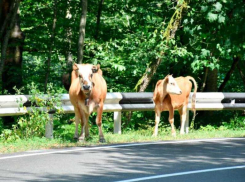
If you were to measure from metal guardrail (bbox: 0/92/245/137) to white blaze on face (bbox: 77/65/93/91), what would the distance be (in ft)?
5.78

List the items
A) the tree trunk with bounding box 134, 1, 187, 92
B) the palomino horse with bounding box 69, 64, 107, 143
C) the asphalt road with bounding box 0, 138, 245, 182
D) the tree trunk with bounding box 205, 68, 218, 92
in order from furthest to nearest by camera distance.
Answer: the tree trunk with bounding box 205, 68, 218, 92, the tree trunk with bounding box 134, 1, 187, 92, the palomino horse with bounding box 69, 64, 107, 143, the asphalt road with bounding box 0, 138, 245, 182

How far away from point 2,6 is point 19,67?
1852 millimetres

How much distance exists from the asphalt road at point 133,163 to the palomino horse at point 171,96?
217 cm

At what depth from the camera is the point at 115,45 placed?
861 inches

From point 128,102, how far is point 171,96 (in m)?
1.40

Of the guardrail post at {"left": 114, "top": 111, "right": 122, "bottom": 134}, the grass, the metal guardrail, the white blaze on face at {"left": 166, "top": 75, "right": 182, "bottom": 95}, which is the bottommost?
the grass

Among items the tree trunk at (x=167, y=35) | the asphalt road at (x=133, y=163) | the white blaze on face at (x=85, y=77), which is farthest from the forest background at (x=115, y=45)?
the asphalt road at (x=133, y=163)

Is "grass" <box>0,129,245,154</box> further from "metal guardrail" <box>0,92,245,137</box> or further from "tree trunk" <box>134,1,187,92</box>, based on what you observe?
"tree trunk" <box>134,1,187,92</box>

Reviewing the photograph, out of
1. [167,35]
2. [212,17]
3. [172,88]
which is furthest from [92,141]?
[167,35]

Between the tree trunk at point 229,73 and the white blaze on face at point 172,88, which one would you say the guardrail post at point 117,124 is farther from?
the tree trunk at point 229,73

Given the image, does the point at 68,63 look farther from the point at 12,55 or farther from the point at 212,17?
the point at 212,17

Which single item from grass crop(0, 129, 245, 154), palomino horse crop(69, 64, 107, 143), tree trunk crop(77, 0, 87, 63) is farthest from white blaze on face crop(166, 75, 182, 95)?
tree trunk crop(77, 0, 87, 63)

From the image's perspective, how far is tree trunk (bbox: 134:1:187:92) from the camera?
847 inches

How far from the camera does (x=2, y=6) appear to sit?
21422 mm
